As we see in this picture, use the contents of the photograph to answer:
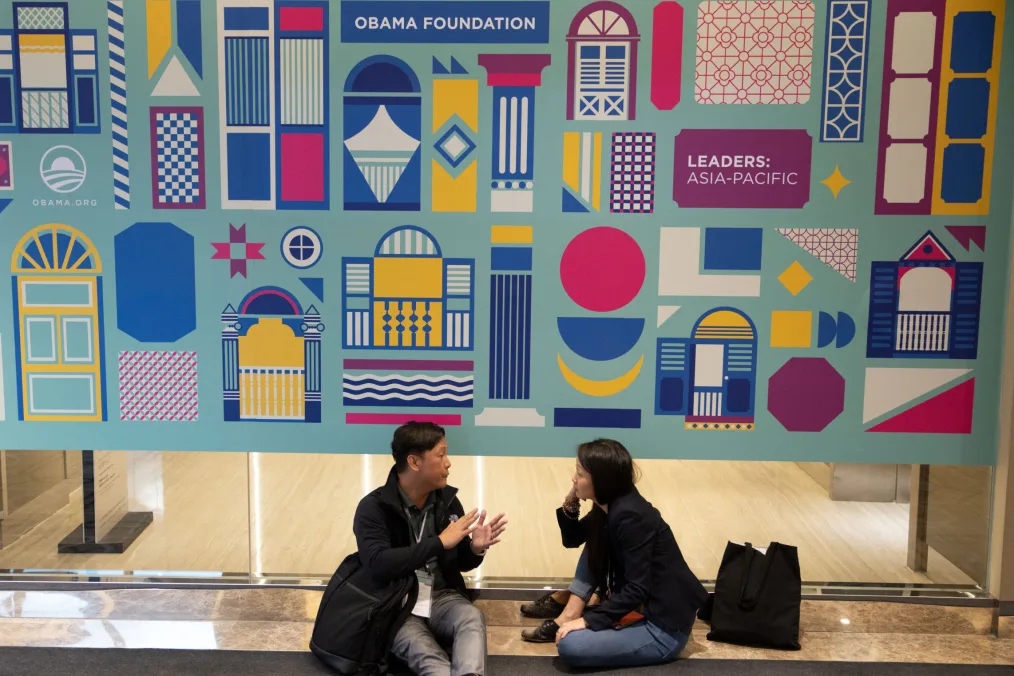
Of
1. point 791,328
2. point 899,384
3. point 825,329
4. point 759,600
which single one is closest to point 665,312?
point 791,328

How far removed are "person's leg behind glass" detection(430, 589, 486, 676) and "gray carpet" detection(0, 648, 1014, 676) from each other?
20 centimetres

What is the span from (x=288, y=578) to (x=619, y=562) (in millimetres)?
1519

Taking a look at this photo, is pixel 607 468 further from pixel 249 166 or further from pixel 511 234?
pixel 249 166

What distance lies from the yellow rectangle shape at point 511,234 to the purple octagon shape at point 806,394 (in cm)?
123

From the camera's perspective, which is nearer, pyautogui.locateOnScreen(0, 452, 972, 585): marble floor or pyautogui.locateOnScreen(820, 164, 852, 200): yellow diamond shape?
pyautogui.locateOnScreen(820, 164, 852, 200): yellow diamond shape

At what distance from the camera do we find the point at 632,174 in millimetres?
3449

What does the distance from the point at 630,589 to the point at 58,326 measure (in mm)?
2678

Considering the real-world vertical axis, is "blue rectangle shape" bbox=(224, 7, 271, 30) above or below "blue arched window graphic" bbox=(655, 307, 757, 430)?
above

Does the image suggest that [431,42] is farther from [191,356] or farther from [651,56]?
[191,356]

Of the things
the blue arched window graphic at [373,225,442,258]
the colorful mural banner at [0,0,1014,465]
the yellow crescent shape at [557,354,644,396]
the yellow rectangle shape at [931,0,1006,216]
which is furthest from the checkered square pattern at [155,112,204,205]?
the yellow rectangle shape at [931,0,1006,216]

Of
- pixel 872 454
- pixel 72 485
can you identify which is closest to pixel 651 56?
pixel 872 454

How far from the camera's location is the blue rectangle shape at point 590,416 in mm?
3568

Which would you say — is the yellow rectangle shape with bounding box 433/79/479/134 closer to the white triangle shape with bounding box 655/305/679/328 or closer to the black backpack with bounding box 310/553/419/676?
the white triangle shape with bounding box 655/305/679/328

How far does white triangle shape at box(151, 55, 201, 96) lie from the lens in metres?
3.44
